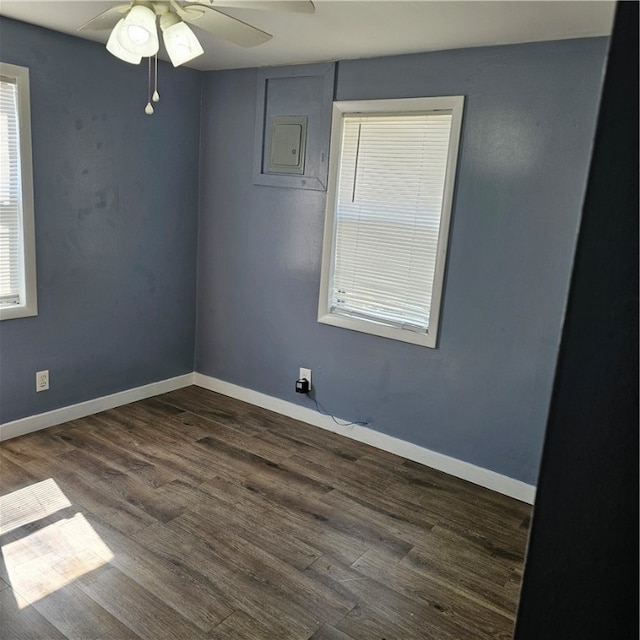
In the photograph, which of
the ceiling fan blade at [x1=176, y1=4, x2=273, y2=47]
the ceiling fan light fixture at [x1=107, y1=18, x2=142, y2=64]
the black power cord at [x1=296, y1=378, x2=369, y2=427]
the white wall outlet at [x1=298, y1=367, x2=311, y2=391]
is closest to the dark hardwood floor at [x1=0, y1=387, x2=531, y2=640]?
the black power cord at [x1=296, y1=378, x2=369, y2=427]

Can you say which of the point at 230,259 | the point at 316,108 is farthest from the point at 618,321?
the point at 230,259

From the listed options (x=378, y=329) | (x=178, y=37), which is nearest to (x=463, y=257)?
(x=378, y=329)

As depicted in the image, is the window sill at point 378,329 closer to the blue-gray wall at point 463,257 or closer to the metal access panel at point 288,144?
the blue-gray wall at point 463,257

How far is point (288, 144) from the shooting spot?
3553 millimetres

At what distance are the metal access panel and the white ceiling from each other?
1.43 feet

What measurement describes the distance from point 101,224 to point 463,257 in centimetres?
221

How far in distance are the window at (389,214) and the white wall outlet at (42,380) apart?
172 centimetres

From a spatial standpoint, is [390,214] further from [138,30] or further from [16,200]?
[16,200]

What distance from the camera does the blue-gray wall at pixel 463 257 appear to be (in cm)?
268

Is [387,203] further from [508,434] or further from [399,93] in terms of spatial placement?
[508,434]

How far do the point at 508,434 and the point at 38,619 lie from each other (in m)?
2.28

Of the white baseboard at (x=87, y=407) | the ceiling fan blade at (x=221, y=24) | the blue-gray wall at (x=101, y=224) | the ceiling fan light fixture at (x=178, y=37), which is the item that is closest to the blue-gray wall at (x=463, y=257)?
the blue-gray wall at (x=101, y=224)

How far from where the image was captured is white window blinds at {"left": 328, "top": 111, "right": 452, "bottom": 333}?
3.07m

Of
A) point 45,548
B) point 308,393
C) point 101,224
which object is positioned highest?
point 101,224
